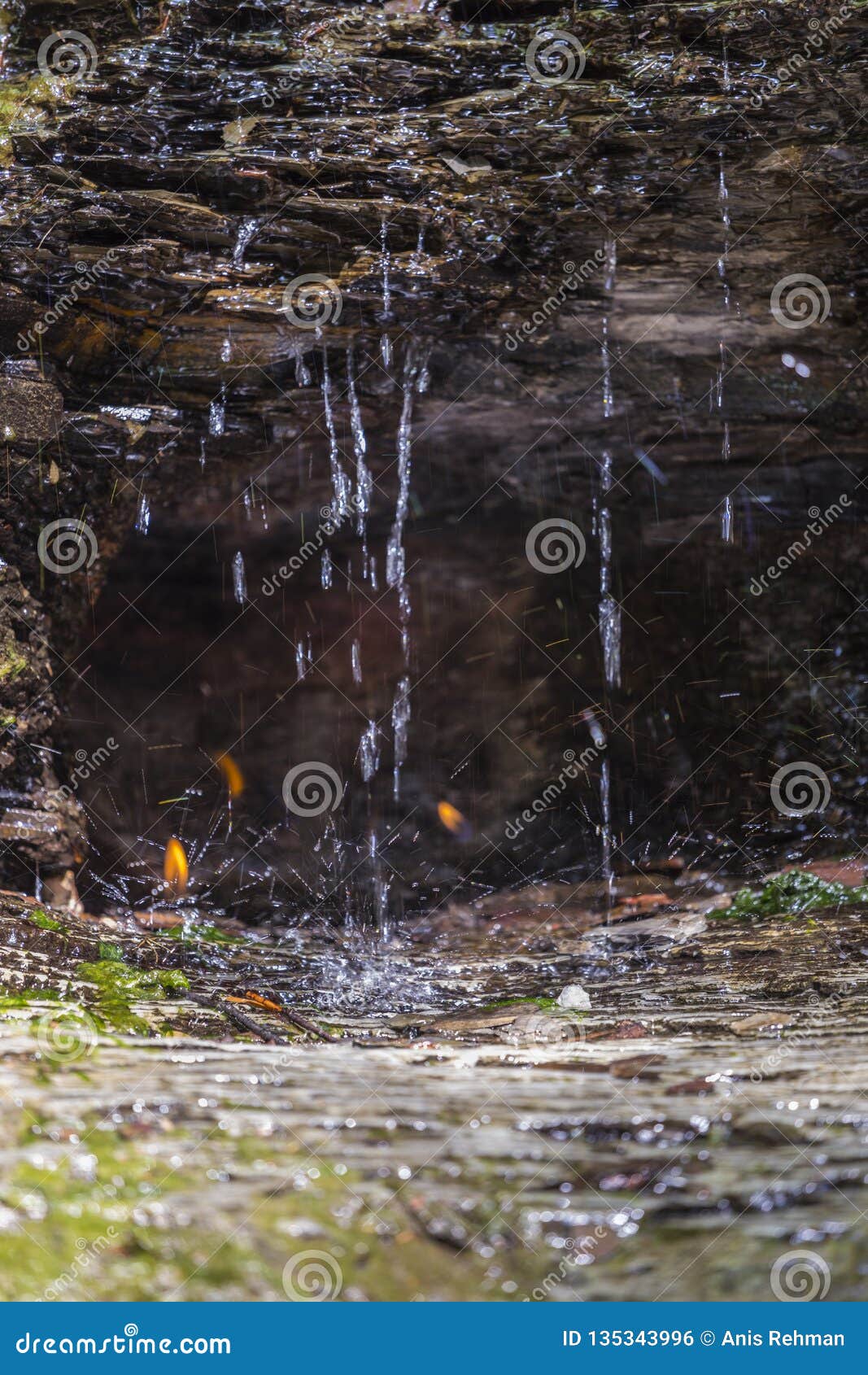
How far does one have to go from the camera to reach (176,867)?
542 cm

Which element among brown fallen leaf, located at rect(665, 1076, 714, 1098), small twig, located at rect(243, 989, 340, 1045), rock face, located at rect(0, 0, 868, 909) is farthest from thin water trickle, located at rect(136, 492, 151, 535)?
brown fallen leaf, located at rect(665, 1076, 714, 1098)

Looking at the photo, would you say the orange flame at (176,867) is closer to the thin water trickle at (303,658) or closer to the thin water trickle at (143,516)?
the thin water trickle at (303,658)

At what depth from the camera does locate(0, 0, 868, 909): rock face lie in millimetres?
4164

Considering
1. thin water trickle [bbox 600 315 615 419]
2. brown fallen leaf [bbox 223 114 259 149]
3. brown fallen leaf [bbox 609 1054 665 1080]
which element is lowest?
brown fallen leaf [bbox 609 1054 665 1080]

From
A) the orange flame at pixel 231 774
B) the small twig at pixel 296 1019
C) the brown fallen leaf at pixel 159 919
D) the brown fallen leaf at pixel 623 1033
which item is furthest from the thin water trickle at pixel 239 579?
the brown fallen leaf at pixel 623 1033

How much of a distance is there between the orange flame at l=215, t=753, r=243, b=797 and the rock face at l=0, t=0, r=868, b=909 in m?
0.09

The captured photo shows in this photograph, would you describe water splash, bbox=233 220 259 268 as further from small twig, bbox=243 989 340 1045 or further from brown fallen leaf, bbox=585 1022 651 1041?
brown fallen leaf, bbox=585 1022 651 1041

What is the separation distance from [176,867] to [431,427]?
2.72 metres

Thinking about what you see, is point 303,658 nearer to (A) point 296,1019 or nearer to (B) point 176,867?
(B) point 176,867

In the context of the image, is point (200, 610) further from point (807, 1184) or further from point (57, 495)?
point (807, 1184)

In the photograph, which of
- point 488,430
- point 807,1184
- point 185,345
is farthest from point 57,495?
point 807,1184

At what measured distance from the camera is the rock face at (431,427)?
4164 mm

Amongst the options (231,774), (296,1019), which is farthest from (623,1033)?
(231,774)

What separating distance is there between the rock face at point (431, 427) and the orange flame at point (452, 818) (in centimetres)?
5
